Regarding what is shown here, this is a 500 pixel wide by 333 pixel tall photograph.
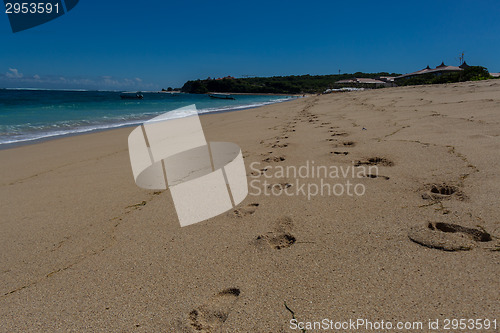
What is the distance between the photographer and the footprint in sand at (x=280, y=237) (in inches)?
51.2

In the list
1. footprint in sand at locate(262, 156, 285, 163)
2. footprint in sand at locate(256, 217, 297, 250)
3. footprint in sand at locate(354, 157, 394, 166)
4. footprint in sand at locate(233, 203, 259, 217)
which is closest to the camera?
footprint in sand at locate(256, 217, 297, 250)

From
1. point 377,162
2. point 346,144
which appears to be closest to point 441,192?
point 377,162

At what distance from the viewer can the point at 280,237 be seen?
4.46 feet

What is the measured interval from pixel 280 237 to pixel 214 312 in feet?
1.70

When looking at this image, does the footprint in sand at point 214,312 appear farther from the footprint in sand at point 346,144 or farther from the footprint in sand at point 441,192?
the footprint in sand at point 346,144

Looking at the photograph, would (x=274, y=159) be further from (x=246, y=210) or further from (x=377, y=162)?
(x=246, y=210)

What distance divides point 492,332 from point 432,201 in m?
0.85

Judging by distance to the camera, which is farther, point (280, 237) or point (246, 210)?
point (246, 210)

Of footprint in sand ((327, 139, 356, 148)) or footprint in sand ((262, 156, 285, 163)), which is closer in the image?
footprint in sand ((262, 156, 285, 163))

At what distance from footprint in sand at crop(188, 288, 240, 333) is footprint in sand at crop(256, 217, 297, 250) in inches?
13.1

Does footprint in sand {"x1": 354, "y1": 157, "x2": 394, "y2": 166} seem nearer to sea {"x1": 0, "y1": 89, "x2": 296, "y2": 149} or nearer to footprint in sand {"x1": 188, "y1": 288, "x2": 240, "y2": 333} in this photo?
footprint in sand {"x1": 188, "y1": 288, "x2": 240, "y2": 333}

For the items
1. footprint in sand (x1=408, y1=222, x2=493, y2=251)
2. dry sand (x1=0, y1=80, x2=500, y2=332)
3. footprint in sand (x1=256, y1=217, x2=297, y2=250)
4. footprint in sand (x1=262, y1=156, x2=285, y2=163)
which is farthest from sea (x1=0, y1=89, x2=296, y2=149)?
footprint in sand (x1=408, y1=222, x2=493, y2=251)

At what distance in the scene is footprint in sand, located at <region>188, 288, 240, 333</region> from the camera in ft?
2.96

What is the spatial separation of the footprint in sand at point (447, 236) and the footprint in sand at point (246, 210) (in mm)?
838
